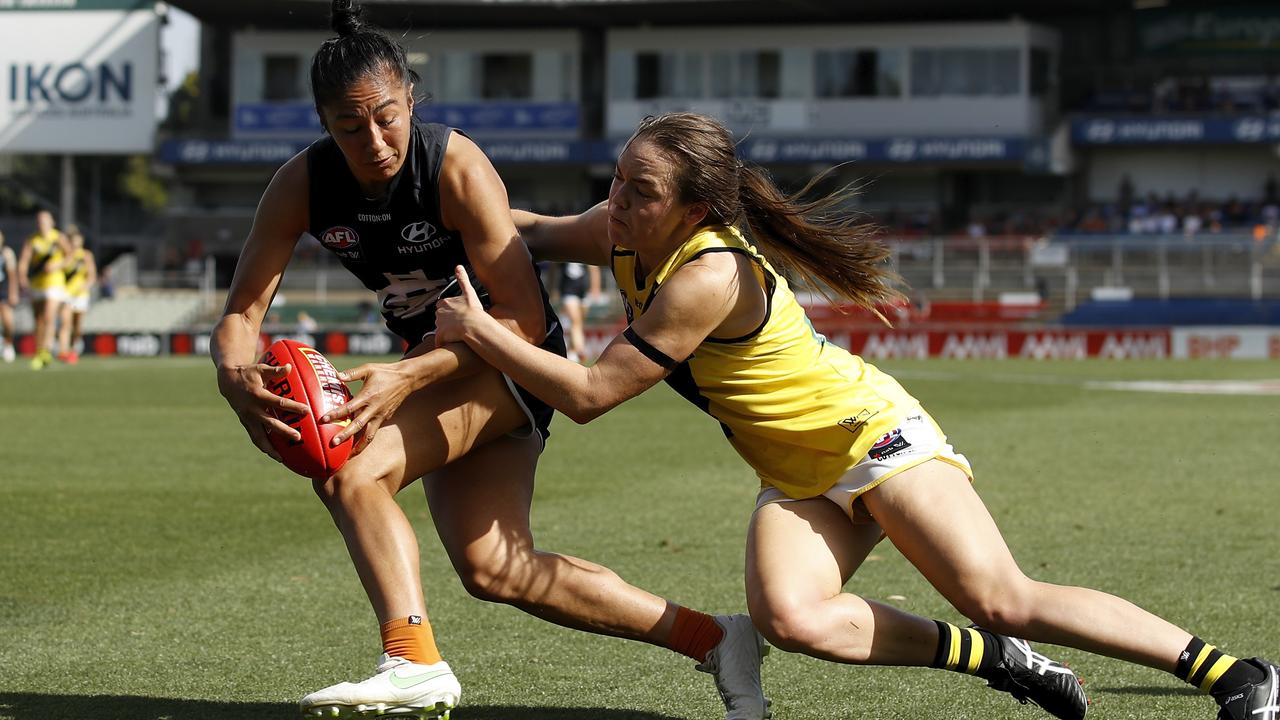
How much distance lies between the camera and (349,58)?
4.28 m

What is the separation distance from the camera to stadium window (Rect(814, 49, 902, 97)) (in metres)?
51.6

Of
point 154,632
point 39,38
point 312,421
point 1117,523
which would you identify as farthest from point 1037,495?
point 39,38

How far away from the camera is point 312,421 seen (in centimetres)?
429

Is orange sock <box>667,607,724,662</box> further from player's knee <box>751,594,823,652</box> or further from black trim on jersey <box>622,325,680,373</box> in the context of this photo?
black trim on jersey <box>622,325,680,373</box>

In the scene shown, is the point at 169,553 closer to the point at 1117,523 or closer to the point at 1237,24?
Result: the point at 1117,523

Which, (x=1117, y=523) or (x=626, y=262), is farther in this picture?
(x=1117, y=523)

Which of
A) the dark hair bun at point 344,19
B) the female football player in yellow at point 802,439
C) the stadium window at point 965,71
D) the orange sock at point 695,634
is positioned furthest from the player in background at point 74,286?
the stadium window at point 965,71

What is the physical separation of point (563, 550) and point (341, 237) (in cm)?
326

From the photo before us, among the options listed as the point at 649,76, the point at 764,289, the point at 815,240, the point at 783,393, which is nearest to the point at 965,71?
the point at 649,76

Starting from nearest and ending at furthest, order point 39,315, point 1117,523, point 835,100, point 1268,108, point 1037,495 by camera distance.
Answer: point 1117,523 < point 1037,495 < point 39,315 < point 1268,108 < point 835,100

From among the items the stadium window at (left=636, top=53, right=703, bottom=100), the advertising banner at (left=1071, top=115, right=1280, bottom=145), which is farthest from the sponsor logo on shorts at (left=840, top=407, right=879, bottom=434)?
the stadium window at (left=636, top=53, right=703, bottom=100)

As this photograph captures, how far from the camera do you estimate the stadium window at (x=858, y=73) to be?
169ft

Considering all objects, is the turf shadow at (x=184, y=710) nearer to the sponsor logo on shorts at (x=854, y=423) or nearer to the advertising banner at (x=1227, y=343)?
the sponsor logo on shorts at (x=854, y=423)

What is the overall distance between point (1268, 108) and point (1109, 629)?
48252mm
